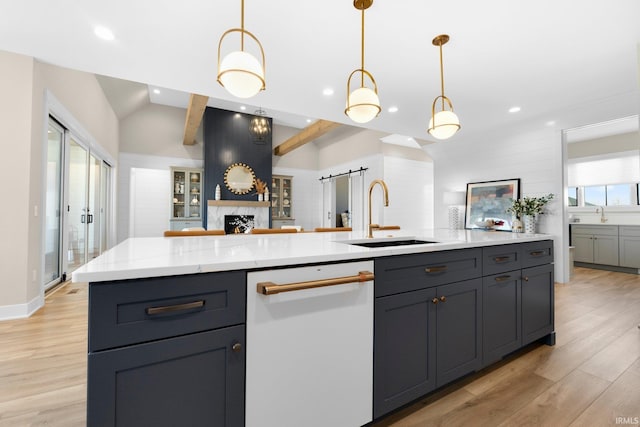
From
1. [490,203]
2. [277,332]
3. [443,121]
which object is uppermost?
[443,121]

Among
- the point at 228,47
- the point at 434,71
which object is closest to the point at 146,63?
the point at 228,47

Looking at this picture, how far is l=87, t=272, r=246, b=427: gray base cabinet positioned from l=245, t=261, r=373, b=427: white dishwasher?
0.06 metres

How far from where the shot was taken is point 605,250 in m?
5.14

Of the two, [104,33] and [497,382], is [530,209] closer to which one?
[497,382]

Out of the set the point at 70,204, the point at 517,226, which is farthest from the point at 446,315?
the point at 70,204

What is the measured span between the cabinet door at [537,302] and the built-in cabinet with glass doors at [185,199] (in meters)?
6.56

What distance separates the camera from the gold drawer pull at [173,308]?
87 centimetres

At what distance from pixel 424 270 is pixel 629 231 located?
5.83m

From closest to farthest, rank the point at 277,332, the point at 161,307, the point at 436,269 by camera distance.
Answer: the point at 161,307 → the point at 277,332 → the point at 436,269

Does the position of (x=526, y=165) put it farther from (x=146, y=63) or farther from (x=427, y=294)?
(x=146, y=63)

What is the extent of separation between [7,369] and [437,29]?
386 cm

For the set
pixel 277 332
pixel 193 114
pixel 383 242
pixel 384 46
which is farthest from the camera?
pixel 193 114

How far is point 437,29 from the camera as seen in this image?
2213mm

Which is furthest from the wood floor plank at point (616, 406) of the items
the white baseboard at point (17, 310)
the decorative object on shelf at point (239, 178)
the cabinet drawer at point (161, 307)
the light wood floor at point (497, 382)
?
the decorative object on shelf at point (239, 178)
